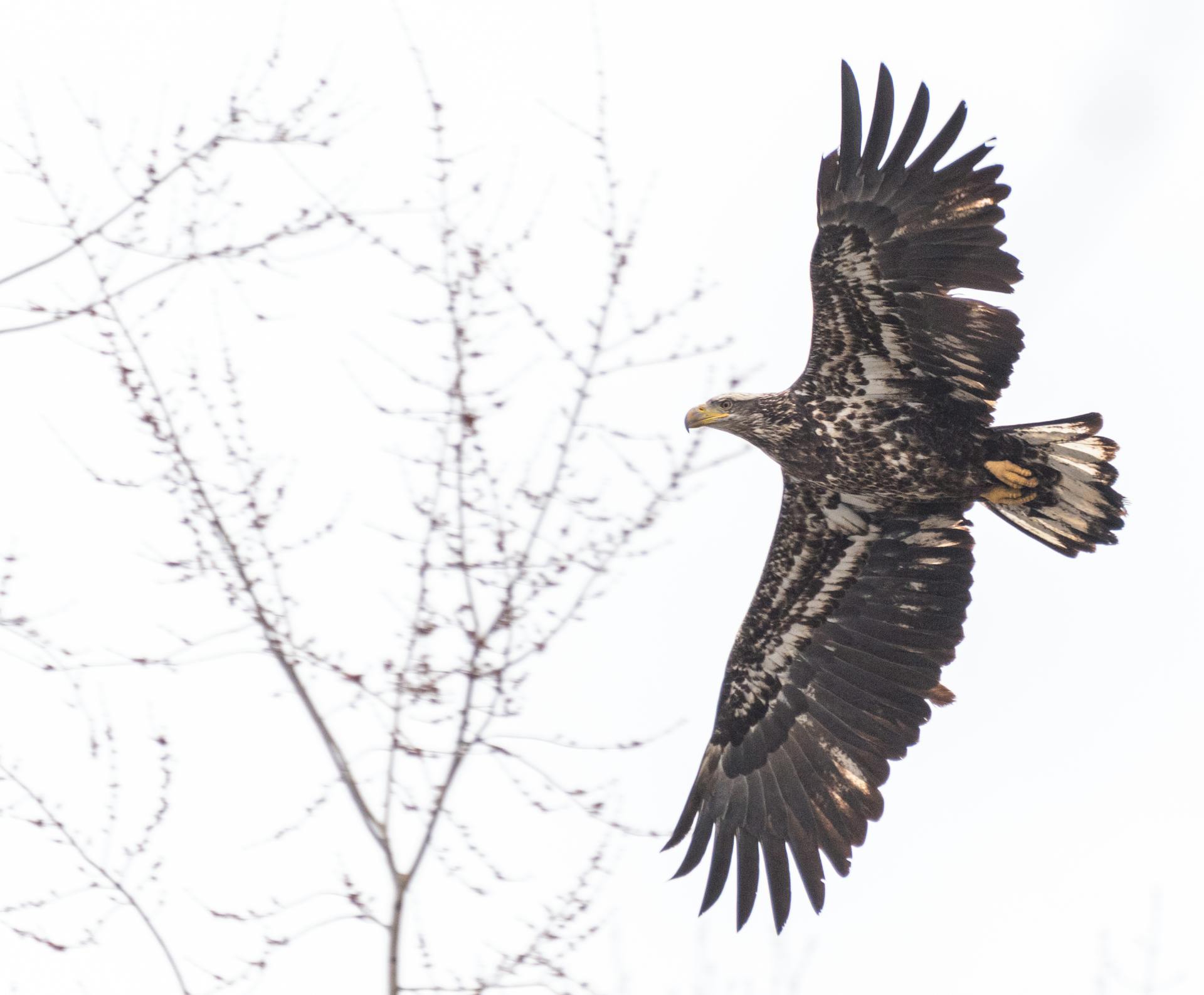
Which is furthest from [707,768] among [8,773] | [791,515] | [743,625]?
[8,773]

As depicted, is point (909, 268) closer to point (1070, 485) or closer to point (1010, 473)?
point (1010, 473)

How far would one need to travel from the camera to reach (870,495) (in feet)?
29.7

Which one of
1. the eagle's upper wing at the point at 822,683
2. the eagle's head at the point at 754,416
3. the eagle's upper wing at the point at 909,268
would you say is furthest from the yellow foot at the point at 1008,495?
the eagle's head at the point at 754,416

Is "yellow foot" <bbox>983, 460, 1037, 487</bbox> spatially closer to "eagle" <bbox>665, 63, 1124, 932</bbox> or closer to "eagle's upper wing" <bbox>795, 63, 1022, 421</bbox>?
"eagle" <bbox>665, 63, 1124, 932</bbox>

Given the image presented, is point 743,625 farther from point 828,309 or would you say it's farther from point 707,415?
point 828,309

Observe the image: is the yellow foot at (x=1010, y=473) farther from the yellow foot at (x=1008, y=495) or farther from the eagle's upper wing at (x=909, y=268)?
the eagle's upper wing at (x=909, y=268)

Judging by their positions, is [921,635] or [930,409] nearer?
[930,409]

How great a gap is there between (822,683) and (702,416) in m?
1.94

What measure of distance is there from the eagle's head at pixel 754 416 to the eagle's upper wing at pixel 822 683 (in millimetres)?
629

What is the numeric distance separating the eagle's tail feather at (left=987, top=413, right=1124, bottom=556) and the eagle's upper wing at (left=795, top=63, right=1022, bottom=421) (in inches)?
17.2

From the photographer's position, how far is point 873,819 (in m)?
8.78

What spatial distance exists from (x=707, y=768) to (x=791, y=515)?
5.77 ft

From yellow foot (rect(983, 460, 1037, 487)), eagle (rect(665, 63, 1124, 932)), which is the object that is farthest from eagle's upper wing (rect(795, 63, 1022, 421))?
yellow foot (rect(983, 460, 1037, 487))

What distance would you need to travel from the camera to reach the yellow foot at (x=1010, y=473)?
8.62 m
